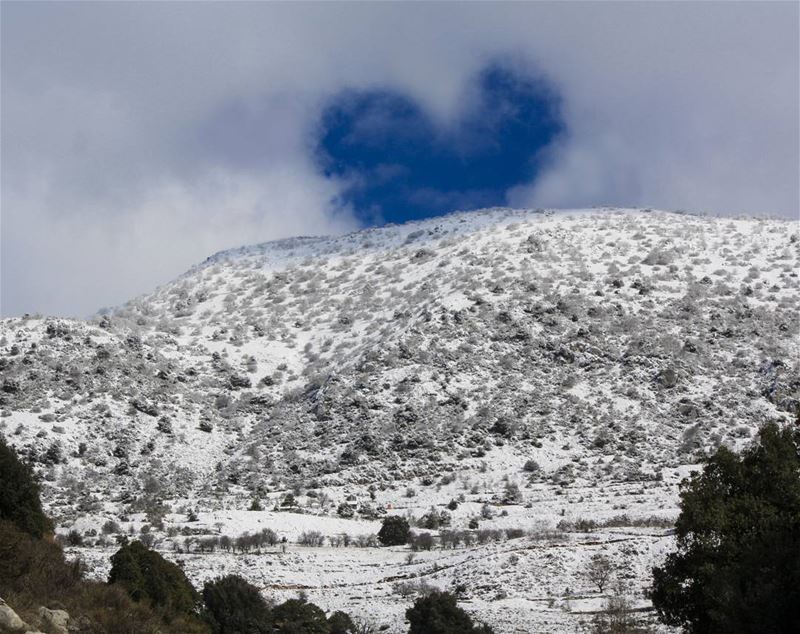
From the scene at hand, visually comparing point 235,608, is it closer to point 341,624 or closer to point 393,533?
point 341,624

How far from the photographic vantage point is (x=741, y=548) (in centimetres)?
2095

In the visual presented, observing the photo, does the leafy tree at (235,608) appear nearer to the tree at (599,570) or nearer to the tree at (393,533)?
the tree at (599,570)

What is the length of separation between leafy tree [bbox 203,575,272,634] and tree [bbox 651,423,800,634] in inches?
388

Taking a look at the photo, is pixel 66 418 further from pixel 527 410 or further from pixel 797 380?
pixel 797 380

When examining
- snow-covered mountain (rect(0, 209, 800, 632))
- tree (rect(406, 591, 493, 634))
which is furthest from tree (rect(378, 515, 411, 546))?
tree (rect(406, 591, 493, 634))

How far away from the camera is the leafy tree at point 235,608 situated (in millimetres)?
25906

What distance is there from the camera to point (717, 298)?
72375 mm

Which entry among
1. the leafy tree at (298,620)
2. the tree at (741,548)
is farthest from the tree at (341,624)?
the tree at (741,548)

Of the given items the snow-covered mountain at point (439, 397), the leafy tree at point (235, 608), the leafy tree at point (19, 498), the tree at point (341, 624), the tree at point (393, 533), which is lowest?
the tree at point (341, 624)

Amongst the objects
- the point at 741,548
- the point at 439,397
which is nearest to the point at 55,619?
the point at 741,548

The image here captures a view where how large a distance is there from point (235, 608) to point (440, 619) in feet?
17.2

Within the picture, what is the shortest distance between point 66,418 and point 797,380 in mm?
42004

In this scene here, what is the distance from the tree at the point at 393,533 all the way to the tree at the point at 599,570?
9.50 meters

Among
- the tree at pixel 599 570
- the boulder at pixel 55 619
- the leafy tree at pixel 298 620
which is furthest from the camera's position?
the tree at pixel 599 570
